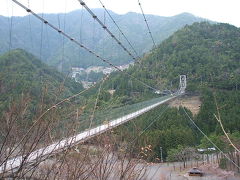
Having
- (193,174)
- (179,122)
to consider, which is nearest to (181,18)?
(179,122)

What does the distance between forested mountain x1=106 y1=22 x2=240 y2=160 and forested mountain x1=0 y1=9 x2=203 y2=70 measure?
9951mm

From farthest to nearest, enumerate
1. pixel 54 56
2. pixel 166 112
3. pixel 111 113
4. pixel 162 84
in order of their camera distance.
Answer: pixel 54 56 → pixel 162 84 → pixel 166 112 → pixel 111 113

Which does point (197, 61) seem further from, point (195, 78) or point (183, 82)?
point (183, 82)

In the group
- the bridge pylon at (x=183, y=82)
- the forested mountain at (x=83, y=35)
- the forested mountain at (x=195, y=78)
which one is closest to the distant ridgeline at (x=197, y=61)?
the forested mountain at (x=195, y=78)

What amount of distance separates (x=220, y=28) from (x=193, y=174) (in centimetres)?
4087

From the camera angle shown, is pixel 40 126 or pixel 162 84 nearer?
pixel 40 126

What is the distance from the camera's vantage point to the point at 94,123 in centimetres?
661

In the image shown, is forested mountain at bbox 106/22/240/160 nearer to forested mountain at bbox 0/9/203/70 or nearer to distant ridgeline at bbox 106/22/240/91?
distant ridgeline at bbox 106/22/240/91

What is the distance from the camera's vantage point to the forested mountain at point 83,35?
60906 mm

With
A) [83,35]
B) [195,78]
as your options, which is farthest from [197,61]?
[83,35]

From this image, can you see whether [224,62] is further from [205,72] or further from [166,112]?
[166,112]

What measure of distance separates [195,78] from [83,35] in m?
56.4

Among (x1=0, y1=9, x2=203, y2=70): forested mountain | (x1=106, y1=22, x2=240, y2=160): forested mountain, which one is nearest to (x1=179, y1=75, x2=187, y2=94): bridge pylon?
(x1=106, y1=22, x2=240, y2=160): forested mountain

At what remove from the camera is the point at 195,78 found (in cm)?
4122
